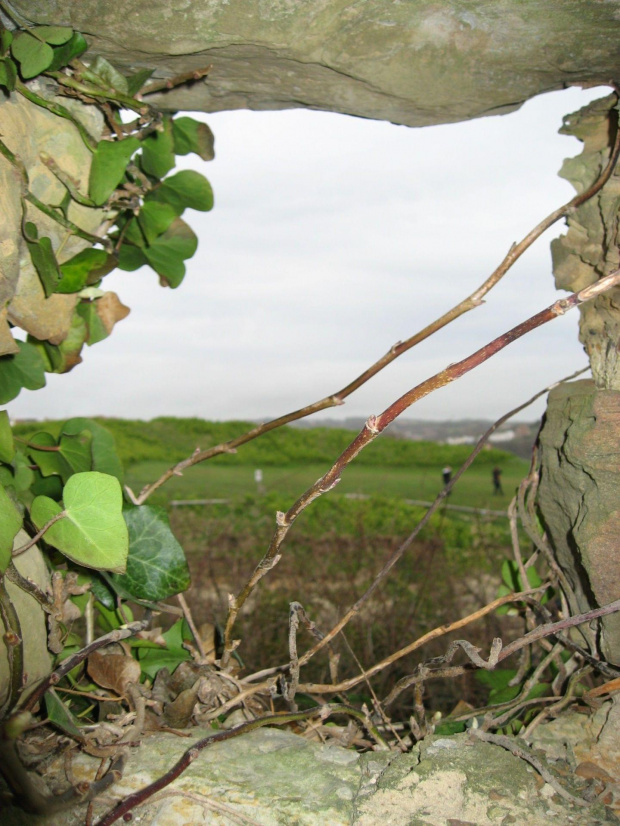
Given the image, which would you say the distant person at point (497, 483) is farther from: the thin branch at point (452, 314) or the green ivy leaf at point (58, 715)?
the green ivy leaf at point (58, 715)

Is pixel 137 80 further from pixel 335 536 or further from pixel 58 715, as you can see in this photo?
pixel 335 536

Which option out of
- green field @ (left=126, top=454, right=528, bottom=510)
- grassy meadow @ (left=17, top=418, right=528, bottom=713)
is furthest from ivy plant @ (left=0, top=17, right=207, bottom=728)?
green field @ (left=126, top=454, right=528, bottom=510)

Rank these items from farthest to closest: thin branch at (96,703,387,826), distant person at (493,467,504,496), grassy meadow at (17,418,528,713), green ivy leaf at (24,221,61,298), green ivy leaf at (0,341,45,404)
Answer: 1. distant person at (493,467,504,496)
2. grassy meadow at (17,418,528,713)
3. green ivy leaf at (0,341,45,404)
4. green ivy leaf at (24,221,61,298)
5. thin branch at (96,703,387,826)

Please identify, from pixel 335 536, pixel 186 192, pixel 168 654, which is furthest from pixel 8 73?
pixel 335 536

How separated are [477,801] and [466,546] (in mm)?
2623

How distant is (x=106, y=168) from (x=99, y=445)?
29 cm

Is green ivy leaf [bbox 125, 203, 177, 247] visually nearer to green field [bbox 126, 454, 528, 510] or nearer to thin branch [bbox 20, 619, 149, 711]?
thin branch [bbox 20, 619, 149, 711]

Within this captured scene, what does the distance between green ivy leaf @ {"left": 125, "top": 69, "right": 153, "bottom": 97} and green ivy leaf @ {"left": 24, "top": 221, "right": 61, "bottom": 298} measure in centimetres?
18

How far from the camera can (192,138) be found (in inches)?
28.5

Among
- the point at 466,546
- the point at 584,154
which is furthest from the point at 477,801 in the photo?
the point at 466,546

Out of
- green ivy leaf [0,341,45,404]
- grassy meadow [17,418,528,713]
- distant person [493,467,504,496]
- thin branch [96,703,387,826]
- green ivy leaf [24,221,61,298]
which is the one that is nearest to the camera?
thin branch [96,703,387,826]

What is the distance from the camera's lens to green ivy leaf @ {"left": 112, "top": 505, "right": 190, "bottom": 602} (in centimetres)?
66

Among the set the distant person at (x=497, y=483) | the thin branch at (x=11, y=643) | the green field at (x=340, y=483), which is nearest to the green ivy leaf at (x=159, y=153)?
the thin branch at (x=11, y=643)

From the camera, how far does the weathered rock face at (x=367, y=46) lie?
0.56 meters
